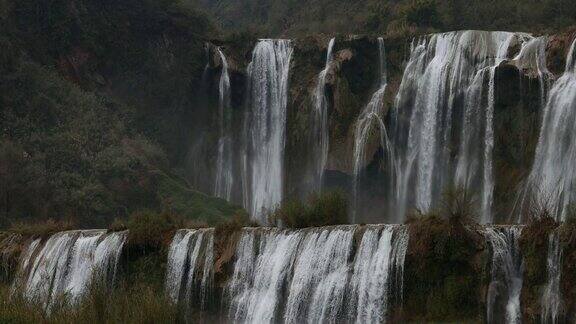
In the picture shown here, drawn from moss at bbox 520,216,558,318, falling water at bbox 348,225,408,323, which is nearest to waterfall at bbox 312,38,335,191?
falling water at bbox 348,225,408,323

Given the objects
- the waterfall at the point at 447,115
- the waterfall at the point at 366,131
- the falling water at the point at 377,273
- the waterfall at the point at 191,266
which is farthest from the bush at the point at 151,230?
the waterfall at the point at 366,131

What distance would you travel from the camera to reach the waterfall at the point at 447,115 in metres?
40.8

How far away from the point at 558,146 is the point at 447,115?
664cm

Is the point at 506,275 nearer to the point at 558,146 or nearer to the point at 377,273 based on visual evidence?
the point at 377,273

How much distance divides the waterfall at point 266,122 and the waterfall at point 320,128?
2.18 meters

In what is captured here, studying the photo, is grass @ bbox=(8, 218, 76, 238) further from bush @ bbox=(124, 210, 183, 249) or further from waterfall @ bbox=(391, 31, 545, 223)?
waterfall @ bbox=(391, 31, 545, 223)

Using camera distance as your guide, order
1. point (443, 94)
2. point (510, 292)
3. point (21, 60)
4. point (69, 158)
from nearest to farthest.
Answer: point (510, 292)
point (443, 94)
point (69, 158)
point (21, 60)

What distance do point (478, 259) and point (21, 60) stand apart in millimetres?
35034

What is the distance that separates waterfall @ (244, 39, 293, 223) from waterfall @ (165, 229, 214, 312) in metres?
19.9

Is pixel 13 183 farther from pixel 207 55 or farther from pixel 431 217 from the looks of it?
pixel 431 217

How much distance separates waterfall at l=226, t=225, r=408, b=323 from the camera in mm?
24375

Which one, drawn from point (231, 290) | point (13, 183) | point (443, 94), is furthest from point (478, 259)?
point (13, 183)

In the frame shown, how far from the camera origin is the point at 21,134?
4797 cm

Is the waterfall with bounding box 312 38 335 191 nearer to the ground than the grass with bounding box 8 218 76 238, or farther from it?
farther from it
